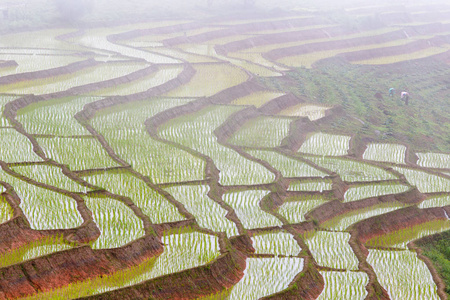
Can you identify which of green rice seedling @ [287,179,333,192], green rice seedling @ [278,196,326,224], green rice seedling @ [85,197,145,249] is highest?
green rice seedling @ [85,197,145,249]

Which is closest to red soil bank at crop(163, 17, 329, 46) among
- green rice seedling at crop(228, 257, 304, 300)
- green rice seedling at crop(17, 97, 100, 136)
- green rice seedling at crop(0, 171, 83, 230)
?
green rice seedling at crop(17, 97, 100, 136)

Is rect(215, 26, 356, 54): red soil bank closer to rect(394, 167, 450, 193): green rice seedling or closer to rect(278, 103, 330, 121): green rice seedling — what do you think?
rect(278, 103, 330, 121): green rice seedling

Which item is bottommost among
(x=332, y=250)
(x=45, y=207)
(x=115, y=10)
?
(x=115, y=10)

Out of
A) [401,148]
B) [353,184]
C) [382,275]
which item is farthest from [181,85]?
[382,275]

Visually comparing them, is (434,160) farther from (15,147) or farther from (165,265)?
(165,265)

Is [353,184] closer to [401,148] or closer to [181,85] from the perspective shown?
[401,148]

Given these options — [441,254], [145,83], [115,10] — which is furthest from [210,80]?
[115,10]
